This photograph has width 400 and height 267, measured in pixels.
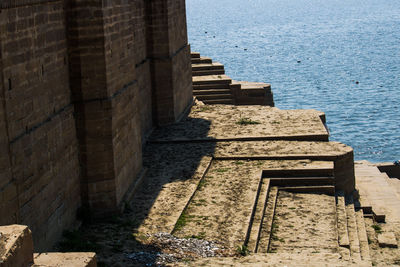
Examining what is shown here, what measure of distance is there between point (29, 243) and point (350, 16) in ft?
480

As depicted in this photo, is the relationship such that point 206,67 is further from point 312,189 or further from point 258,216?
point 258,216

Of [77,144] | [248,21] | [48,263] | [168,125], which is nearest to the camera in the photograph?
[48,263]

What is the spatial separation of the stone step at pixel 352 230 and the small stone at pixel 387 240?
1.95 feet

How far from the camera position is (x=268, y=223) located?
14.3m

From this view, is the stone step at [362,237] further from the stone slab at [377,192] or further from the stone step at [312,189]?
the stone step at [312,189]

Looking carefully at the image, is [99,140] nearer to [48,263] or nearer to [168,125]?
[48,263]

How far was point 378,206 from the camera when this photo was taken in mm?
18688

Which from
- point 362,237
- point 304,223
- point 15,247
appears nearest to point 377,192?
point 362,237

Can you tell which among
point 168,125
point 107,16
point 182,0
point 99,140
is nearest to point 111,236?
point 99,140

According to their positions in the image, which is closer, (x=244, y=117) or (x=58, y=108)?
(x=58, y=108)

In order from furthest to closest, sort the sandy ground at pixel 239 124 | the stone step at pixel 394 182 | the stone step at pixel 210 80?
the stone step at pixel 210 80 < the stone step at pixel 394 182 < the sandy ground at pixel 239 124

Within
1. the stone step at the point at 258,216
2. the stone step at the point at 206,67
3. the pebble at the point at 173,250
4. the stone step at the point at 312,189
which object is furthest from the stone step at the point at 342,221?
the stone step at the point at 206,67

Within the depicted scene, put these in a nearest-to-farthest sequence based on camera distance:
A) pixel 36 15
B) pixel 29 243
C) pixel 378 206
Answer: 1. pixel 29 243
2. pixel 36 15
3. pixel 378 206

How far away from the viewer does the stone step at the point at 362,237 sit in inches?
557
